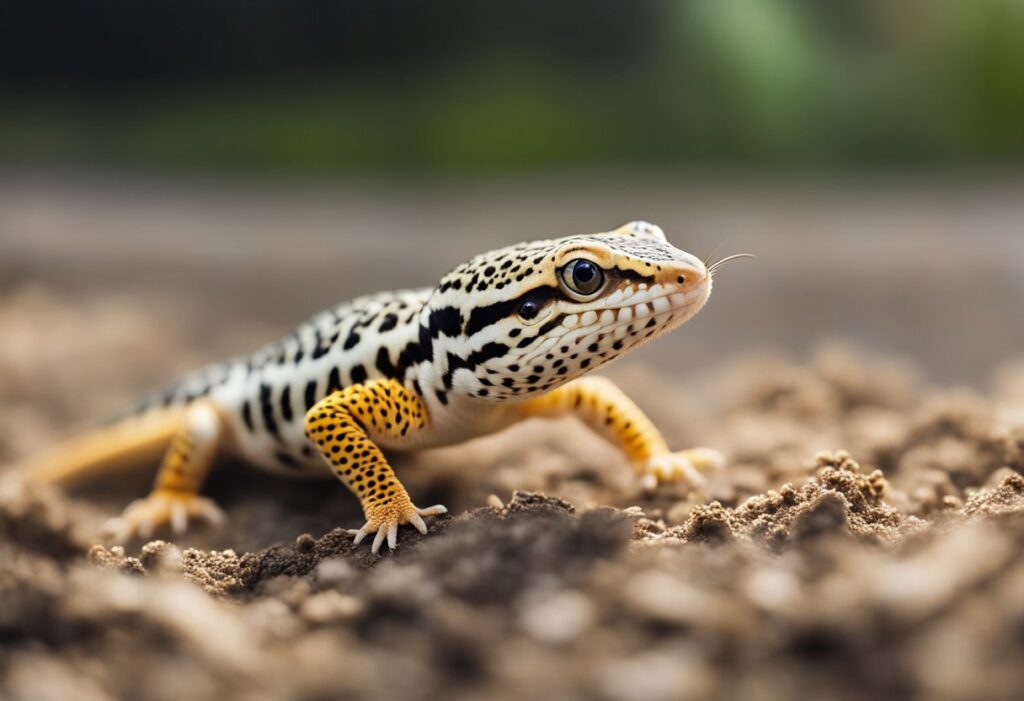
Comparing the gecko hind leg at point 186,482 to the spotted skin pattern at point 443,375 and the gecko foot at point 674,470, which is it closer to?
the spotted skin pattern at point 443,375

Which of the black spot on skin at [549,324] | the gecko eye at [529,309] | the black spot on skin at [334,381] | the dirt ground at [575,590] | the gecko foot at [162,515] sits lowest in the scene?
the dirt ground at [575,590]

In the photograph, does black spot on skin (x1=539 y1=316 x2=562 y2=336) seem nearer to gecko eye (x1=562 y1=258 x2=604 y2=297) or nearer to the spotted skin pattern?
the spotted skin pattern

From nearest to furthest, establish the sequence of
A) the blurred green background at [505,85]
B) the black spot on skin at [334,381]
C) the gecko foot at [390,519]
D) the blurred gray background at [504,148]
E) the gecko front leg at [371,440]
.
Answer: the gecko foot at [390,519]
the gecko front leg at [371,440]
the black spot on skin at [334,381]
the blurred gray background at [504,148]
the blurred green background at [505,85]

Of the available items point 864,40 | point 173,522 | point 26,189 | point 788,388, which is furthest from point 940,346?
point 26,189

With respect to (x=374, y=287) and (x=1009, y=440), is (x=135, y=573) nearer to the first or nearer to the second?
(x=1009, y=440)

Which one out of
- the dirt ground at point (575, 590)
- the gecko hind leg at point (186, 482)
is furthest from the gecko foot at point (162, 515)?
the dirt ground at point (575, 590)

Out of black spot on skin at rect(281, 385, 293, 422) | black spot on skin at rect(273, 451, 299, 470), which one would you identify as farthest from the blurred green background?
black spot on skin at rect(273, 451, 299, 470)
